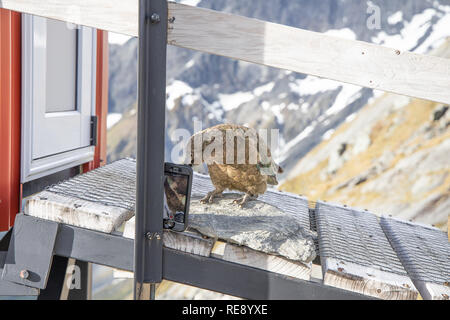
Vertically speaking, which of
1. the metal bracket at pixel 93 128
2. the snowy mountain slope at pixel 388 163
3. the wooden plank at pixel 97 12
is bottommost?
the snowy mountain slope at pixel 388 163

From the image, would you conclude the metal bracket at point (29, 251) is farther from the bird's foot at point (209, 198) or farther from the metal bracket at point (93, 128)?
the metal bracket at point (93, 128)

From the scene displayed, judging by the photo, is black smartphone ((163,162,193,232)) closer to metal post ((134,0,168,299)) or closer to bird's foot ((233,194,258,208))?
metal post ((134,0,168,299))

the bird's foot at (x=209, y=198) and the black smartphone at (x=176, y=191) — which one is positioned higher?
the black smartphone at (x=176, y=191)

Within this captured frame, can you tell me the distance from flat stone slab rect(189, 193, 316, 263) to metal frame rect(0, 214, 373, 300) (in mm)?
82

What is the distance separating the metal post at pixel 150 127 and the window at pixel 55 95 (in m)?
1.12

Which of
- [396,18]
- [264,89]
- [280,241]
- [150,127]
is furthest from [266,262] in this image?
[396,18]

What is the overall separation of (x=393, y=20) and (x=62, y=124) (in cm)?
549

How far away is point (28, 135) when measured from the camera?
2.08 m

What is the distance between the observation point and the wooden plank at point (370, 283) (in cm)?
131

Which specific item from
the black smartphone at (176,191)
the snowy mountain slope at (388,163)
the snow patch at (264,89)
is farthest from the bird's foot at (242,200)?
the snowy mountain slope at (388,163)

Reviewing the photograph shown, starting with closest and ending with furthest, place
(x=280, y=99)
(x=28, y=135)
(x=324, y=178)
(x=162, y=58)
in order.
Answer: (x=162, y=58), (x=28, y=135), (x=280, y=99), (x=324, y=178)

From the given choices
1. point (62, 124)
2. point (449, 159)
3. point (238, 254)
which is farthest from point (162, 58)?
point (449, 159)

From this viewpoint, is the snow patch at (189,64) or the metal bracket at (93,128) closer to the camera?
the metal bracket at (93,128)

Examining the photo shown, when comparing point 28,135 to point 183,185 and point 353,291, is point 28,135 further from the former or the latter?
point 353,291
